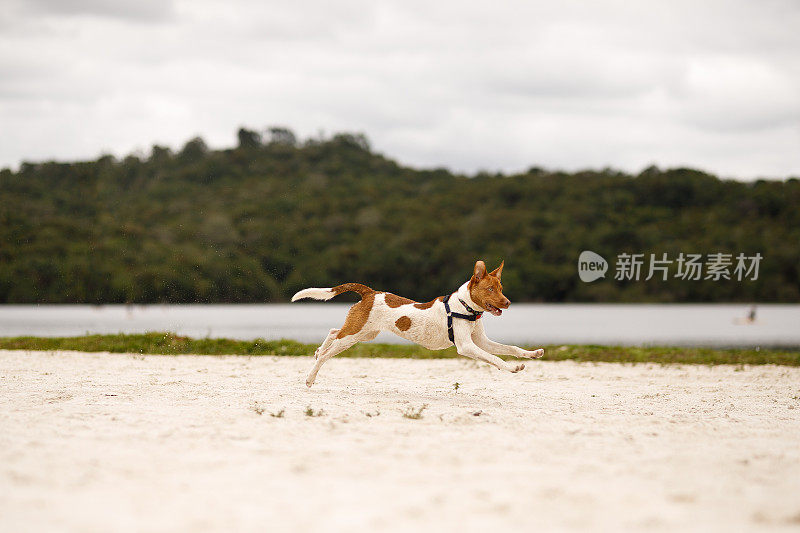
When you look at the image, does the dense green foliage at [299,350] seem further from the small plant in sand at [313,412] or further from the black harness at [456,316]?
the small plant in sand at [313,412]

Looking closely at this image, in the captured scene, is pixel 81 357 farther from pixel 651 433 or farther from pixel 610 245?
pixel 610 245

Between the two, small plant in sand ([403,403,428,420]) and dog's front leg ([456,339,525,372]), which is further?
dog's front leg ([456,339,525,372])

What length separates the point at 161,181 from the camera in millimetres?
100625

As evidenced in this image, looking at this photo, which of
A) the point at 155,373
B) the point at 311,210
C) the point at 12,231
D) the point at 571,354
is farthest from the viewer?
the point at 311,210

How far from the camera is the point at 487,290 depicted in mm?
9578

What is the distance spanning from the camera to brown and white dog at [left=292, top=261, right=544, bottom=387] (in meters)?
9.57

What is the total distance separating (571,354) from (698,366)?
9.39 feet

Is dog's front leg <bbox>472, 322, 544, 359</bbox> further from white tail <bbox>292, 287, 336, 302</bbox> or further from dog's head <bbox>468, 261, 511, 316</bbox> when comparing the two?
white tail <bbox>292, 287, 336, 302</bbox>

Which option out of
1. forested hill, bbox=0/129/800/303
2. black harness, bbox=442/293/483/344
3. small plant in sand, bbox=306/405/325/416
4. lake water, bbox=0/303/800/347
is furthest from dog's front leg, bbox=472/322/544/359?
forested hill, bbox=0/129/800/303

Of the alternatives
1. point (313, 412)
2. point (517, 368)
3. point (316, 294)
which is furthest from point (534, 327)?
point (313, 412)

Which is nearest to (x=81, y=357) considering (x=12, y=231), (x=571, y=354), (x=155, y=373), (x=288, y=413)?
(x=155, y=373)

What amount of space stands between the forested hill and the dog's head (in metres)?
70.6

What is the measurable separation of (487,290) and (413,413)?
1.77 meters

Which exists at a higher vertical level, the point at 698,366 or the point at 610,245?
the point at 610,245
